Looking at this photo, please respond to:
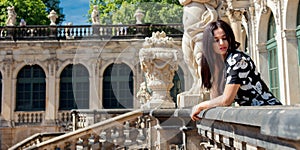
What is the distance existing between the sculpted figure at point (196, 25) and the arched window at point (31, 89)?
14.6m

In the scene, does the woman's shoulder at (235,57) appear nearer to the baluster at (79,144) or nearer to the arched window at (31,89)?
the baluster at (79,144)

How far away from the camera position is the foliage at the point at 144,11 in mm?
10490

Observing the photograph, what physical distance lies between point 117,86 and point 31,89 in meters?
4.82

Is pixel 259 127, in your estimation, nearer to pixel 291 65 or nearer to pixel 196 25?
pixel 196 25

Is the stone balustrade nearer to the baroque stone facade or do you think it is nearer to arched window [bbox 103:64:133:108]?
the baroque stone facade

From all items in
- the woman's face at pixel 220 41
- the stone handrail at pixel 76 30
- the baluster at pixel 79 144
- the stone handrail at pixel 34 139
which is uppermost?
the stone handrail at pixel 76 30

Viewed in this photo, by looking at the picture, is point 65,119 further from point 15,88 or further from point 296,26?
point 296,26

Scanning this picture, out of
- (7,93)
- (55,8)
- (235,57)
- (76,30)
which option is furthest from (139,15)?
(55,8)

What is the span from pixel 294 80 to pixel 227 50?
24.0 ft

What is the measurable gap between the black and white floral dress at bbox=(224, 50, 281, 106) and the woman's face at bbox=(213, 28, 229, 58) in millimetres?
57

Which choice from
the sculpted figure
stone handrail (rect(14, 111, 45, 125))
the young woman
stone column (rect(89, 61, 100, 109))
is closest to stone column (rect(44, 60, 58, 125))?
stone handrail (rect(14, 111, 45, 125))

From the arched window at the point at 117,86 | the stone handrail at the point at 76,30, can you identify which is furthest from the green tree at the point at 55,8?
the arched window at the point at 117,86

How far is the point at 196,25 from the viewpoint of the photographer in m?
5.47

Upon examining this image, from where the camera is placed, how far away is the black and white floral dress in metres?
2.27
